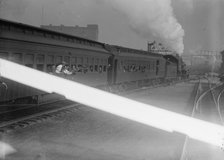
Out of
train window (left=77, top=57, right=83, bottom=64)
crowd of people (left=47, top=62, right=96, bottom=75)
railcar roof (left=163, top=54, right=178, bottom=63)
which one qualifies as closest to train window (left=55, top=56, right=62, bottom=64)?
crowd of people (left=47, top=62, right=96, bottom=75)

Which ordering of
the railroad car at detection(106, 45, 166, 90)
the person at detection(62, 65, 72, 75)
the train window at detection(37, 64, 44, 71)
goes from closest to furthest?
the train window at detection(37, 64, 44, 71)
the person at detection(62, 65, 72, 75)
the railroad car at detection(106, 45, 166, 90)

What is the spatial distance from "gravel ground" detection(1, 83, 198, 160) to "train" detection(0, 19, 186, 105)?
1738 millimetres

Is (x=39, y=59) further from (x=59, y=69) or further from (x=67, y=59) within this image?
(x=67, y=59)

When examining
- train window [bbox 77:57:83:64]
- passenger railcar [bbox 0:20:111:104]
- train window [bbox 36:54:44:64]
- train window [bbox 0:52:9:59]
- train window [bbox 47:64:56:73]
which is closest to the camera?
train window [bbox 0:52:9:59]

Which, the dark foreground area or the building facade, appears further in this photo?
the building facade

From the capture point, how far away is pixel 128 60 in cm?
2769

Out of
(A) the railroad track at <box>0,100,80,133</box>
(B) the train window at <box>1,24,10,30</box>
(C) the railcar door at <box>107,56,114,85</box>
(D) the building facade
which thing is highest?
(D) the building facade

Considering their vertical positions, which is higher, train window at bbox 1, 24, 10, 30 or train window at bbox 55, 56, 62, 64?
train window at bbox 1, 24, 10, 30

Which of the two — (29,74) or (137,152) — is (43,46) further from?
(137,152)

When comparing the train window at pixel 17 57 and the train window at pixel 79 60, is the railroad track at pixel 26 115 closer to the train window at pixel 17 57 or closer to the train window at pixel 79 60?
the train window at pixel 17 57

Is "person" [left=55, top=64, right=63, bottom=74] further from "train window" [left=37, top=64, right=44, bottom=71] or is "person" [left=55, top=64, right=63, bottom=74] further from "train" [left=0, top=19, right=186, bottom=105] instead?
"train window" [left=37, top=64, right=44, bottom=71]

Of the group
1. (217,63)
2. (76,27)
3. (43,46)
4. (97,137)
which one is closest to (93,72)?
(43,46)

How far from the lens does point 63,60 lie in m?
16.0

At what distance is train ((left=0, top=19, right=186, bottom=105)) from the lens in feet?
38.4
